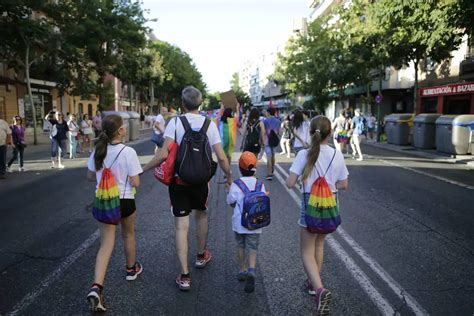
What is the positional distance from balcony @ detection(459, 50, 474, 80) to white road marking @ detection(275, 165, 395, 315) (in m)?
21.7

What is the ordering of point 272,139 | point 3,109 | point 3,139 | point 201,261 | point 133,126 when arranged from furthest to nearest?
point 133,126 → point 3,109 → point 3,139 → point 272,139 → point 201,261

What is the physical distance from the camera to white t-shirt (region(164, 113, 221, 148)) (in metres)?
3.75

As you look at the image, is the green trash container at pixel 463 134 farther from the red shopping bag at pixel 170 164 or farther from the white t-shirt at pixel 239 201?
the red shopping bag at pixel 170 164

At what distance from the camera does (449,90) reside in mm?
24047

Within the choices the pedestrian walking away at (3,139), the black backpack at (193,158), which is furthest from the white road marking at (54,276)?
the pedestrian walking away at (3,139)

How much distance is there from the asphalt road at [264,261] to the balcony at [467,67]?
17.6m

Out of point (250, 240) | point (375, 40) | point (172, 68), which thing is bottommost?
point (250, 240)

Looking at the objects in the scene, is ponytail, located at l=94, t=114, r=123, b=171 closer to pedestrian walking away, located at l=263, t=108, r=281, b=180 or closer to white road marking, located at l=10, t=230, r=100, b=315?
white road marking, located at l=10, t=230, r=100, b=315

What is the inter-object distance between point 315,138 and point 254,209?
2.73 ft

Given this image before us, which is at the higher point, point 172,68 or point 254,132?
point 172,68

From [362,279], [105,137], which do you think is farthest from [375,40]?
[105,137]

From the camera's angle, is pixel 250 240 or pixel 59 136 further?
pixel 59 136

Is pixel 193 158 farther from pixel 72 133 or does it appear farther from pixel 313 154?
pixel 72 133

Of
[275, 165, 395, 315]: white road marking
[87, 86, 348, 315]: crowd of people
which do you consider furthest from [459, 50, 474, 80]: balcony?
[87, 86, 348, 315]: crowd of people
